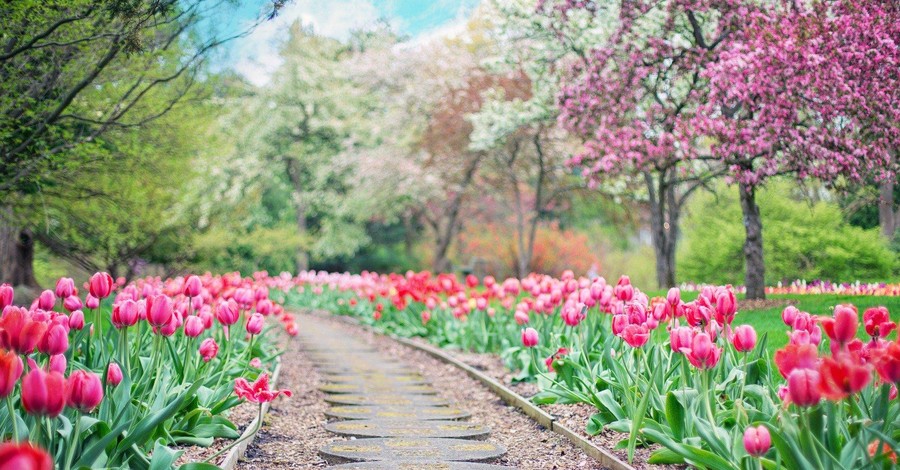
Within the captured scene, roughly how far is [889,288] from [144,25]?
9.41 meters

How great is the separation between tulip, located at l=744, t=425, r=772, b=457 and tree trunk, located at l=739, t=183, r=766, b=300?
31.2 feet

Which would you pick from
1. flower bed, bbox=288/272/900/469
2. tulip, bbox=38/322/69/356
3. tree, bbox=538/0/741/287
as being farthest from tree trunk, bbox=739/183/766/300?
tulip, bbox=38/322/69/356

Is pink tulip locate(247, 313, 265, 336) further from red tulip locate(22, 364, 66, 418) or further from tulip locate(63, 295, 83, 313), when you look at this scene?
red tulip locate(22, 364, 66, 418)

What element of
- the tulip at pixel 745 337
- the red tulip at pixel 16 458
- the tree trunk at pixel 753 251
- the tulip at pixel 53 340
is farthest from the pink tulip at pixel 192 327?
the tree trunk at pixel 753 251

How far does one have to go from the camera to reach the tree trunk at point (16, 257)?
13234 mm

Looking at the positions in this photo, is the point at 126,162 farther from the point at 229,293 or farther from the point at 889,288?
the point at 889,288

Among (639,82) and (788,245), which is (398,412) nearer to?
(639,82)

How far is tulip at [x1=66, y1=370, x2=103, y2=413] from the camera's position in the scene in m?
3.22

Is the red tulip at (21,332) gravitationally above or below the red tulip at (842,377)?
above

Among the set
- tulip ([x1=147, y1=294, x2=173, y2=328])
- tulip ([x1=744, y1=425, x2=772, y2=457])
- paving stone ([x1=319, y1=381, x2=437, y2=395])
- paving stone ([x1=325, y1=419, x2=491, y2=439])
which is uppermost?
tulip ([x1=147, y1=294, x2=173, y2=328])

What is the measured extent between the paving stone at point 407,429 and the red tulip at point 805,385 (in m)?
3.49

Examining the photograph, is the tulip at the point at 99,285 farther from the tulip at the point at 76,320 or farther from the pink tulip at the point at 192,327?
the pink tulip at the point at 192,327

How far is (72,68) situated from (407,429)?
4632 millimetres

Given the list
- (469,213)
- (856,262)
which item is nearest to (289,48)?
(469,213)
